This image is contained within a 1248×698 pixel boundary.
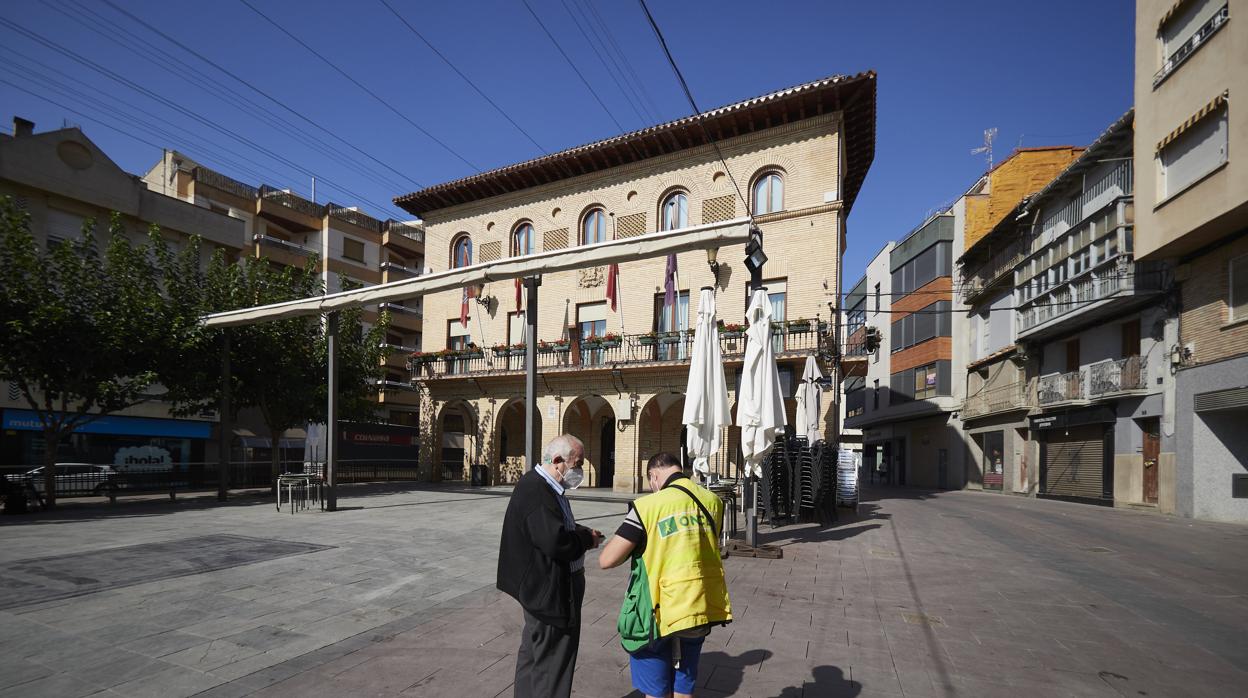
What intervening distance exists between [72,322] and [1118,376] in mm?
29493

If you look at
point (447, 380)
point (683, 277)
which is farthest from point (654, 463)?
point (447, 380)

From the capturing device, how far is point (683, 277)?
22.3m

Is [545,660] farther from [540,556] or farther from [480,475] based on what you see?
[480,475]

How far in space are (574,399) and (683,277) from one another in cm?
585

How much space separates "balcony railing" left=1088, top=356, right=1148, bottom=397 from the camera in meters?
19.8

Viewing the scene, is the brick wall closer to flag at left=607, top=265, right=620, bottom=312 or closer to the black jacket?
flag at left=607, top=265, right=620, bottom=312

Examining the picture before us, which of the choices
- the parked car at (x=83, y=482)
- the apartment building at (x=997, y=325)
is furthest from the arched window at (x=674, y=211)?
the parked car at (x=83, y=482)

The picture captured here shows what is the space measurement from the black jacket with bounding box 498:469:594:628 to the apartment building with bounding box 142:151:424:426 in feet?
104

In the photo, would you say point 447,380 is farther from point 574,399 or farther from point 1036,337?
point 1036,337

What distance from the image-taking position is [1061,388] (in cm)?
2445

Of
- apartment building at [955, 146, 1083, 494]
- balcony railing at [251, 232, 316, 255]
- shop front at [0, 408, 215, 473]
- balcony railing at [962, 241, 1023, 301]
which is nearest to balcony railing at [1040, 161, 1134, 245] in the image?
apartment building at [955, 146, 1083, 494]

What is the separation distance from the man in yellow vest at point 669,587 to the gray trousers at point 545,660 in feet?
1.03

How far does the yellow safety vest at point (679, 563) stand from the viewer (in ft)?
10.0

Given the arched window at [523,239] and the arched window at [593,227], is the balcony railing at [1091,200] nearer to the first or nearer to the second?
the arched window at [593,227]
